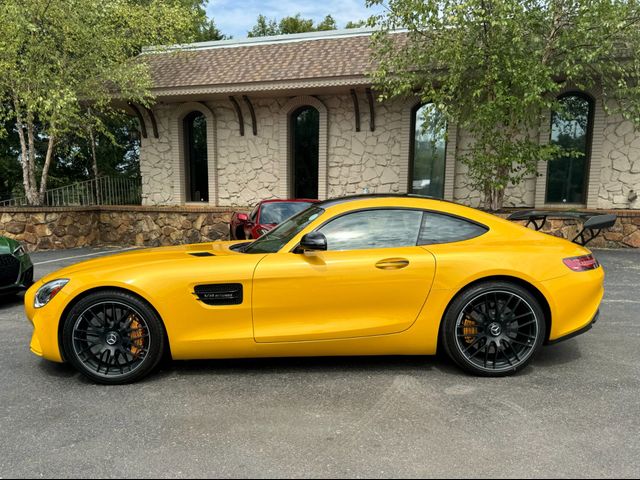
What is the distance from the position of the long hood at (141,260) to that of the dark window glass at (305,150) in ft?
29.4

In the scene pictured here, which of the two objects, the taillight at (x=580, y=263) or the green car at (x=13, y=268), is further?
the green car at (x=13, y=268)

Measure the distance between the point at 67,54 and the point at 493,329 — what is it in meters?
11.1

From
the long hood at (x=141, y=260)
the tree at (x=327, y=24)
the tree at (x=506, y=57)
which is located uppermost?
the tree at (x=327, y=24)

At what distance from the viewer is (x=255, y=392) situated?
2918 mm

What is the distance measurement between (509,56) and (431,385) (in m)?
7.09

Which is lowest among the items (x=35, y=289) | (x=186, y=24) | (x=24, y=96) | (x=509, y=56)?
(x=35, y=289)

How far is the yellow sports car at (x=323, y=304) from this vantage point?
9.93ft

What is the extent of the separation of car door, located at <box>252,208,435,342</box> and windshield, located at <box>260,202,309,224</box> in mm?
4461

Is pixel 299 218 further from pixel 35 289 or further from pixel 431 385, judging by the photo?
pixel 35 289

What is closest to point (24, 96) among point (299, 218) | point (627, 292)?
point (299, 218)

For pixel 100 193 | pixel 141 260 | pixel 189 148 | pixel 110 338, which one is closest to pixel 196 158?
pixel 189 148

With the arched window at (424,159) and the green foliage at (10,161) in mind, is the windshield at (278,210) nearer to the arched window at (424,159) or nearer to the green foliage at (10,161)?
the arched window at (424,159)

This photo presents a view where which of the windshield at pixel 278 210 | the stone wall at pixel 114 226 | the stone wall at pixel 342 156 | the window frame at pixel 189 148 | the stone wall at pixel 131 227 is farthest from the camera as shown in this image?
the window frame at pixel 189 148

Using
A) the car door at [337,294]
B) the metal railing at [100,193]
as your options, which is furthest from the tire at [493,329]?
the metal railing at [100,193]
